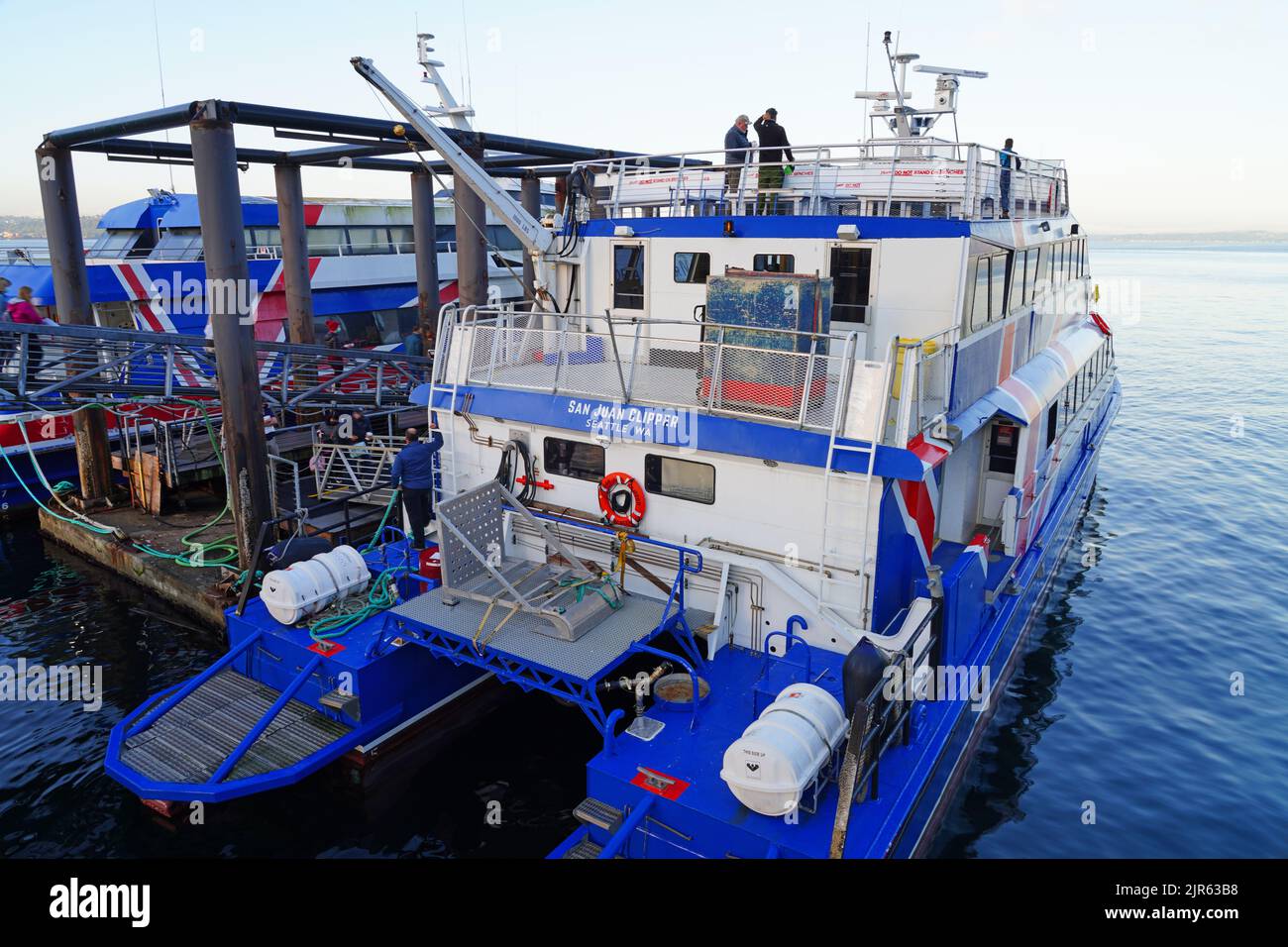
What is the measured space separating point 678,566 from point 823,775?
10.1 ft

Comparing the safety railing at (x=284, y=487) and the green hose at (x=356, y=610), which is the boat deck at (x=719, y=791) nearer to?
the green hose at (x=356, y=610)

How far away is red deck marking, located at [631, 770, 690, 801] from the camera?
6.95m

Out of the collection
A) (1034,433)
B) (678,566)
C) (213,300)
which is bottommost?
(678,566)

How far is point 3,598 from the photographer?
1483 centimetres

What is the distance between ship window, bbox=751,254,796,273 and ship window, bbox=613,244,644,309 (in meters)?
1.78

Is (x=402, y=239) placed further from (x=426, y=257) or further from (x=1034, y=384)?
(x=1034, y=384)

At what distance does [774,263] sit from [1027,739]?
24.1 ft

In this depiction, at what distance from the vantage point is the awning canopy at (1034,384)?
33.8 ft

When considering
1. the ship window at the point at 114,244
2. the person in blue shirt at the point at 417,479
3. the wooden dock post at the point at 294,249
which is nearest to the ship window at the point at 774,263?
the person in blue shirt at the point at 417,479

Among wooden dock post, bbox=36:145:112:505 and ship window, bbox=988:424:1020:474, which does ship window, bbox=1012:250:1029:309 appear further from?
wooden dock post, bbox=36:145:112:505

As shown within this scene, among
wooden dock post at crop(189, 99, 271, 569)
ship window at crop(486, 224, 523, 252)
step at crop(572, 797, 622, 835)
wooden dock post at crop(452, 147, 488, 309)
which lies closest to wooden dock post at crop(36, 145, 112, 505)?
wooden dock post at crop(189, 99, 271, 569)

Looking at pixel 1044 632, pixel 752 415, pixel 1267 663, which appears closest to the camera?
pixel 752 415
